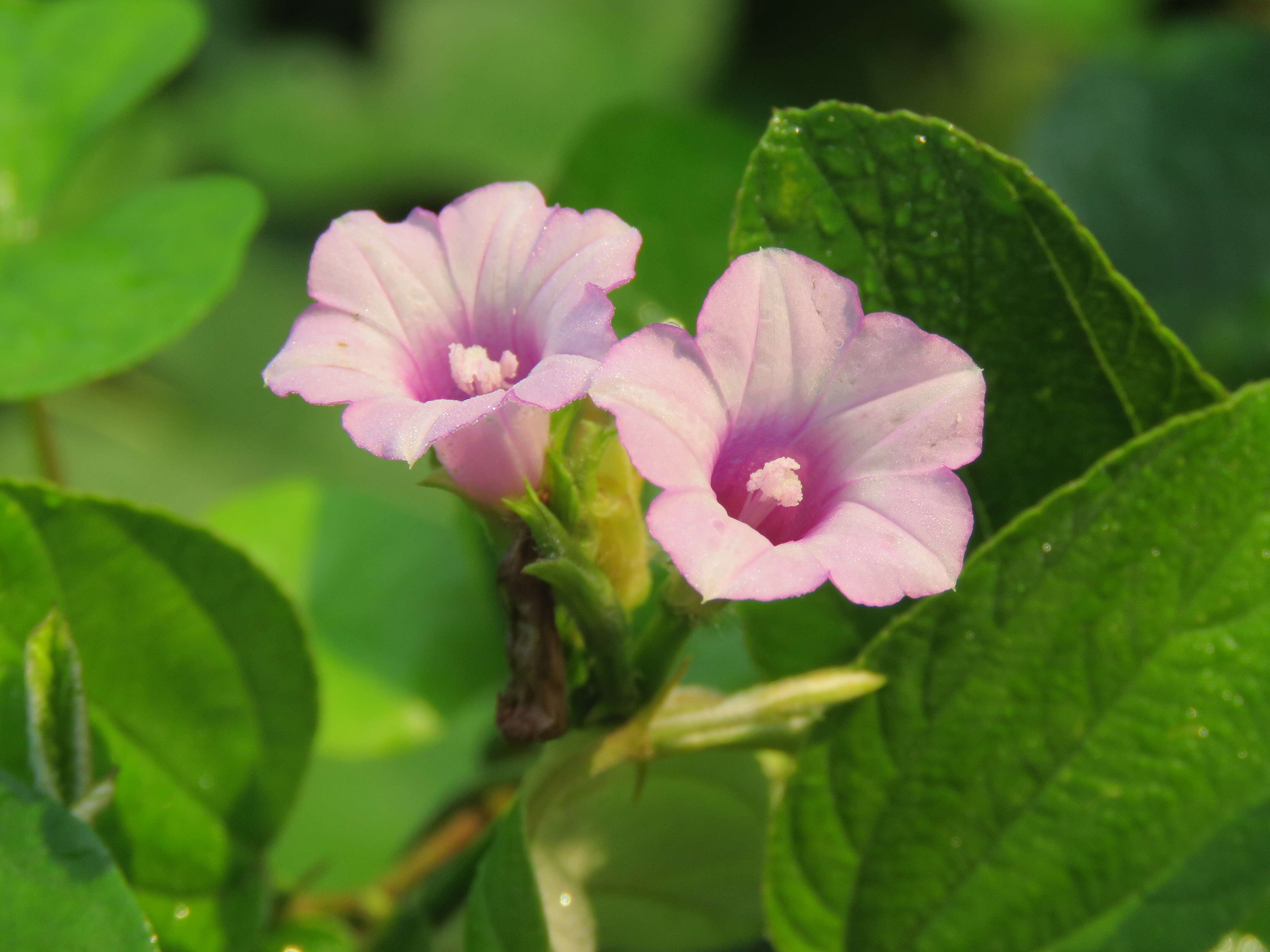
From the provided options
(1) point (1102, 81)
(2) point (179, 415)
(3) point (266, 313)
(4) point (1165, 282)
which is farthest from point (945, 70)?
(2) point (179, 415)

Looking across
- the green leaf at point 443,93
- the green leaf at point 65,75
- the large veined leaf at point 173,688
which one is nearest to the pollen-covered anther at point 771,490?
the large veined leaf at point 173,688

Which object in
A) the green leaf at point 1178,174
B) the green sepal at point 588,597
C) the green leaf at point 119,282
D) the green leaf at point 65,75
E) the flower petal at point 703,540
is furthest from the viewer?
the green leaf at point 1178,174

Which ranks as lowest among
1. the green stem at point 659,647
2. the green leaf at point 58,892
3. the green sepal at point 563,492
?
the green leaf at point 58,892

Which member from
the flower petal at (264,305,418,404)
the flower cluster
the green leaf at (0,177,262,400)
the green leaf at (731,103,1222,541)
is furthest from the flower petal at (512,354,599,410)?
the green leaf at (0,177,262,400)

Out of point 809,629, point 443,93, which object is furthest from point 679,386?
point 443,93

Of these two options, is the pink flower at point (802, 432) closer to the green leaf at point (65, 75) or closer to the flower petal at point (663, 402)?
the flower petal at point (663, 402)

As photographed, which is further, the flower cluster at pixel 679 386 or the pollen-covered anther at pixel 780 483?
the pollen-covered anther at pixel 780 483

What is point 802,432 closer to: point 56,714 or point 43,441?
point 56,714
